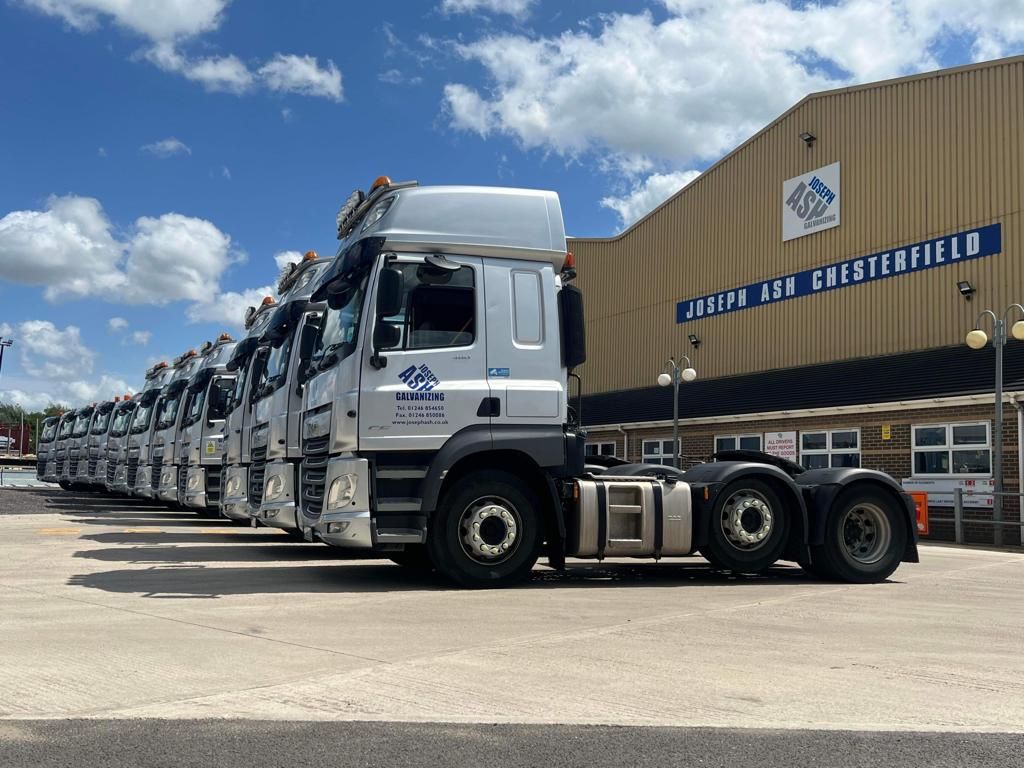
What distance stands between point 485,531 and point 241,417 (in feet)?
22.4

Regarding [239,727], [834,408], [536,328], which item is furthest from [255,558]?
[834,408]

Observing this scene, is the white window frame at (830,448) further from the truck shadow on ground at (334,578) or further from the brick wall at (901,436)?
the truck shadow on ground at (334,578)

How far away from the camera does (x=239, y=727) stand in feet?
14.6

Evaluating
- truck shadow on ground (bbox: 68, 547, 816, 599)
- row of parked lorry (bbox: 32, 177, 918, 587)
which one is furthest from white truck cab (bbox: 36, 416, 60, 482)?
row of parked lorry (bbox: 32, 177, 918, 587)

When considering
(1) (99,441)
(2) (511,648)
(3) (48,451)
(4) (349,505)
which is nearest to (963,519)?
(4) (349,505)

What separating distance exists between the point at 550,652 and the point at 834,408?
57.6 feet

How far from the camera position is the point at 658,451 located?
29516 millimetres

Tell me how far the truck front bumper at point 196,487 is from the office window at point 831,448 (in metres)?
12.6

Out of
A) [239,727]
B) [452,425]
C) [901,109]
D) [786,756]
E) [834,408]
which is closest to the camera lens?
[786,756]

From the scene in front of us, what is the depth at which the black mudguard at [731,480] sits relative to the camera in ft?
33.1

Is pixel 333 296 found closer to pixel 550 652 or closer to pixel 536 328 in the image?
pixel 536 328

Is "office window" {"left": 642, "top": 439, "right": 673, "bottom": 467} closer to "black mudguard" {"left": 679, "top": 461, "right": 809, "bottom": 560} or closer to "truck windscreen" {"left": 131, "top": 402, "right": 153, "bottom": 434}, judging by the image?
"truck windscreen" {"left": 131, "top": 402, "right": 153, "bottom": 434}

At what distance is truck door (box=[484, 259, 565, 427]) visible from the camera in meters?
9.35

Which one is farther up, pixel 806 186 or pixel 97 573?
pixel 806 186
